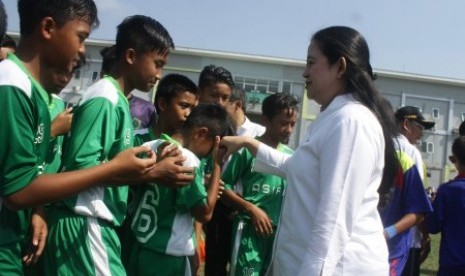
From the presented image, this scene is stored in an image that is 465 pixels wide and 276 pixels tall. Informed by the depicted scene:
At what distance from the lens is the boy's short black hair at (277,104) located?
491 cm

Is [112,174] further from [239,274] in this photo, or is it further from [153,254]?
[239,274]

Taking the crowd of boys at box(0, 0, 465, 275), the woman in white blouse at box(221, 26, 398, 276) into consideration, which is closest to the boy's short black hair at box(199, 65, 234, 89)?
the crowd of boys at box(0, 0, 465, 275)

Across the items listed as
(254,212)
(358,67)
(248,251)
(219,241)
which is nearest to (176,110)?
(254,212)

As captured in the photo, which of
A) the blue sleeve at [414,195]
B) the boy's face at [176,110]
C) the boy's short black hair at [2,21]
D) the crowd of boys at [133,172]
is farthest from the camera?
the blue sleeve at [414,195]

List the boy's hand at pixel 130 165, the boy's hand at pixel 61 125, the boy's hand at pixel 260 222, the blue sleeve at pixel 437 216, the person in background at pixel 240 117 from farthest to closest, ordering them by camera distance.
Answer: the person in background at pixel 240 117 → the blue sleeve at pixel 437 216 → the boy's hand at pixel 260 222 → the boy's hand at pixel 61 125 → the boy's hand at pixel 130 165

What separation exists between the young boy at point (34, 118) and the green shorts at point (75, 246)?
155mm

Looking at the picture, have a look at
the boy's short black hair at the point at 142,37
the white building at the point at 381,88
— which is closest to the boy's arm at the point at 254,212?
the boy's short black hair at the point at 142,37

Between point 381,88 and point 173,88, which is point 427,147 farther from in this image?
point 173,88

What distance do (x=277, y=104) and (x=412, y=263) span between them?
1.91 metres

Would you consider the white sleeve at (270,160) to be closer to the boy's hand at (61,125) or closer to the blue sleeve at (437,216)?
the boy's hand at (61,125)

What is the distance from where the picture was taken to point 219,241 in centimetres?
533

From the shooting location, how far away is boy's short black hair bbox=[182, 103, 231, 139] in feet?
12.2

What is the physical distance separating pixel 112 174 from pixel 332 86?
1012 millimetres

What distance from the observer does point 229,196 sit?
15.4 ft
